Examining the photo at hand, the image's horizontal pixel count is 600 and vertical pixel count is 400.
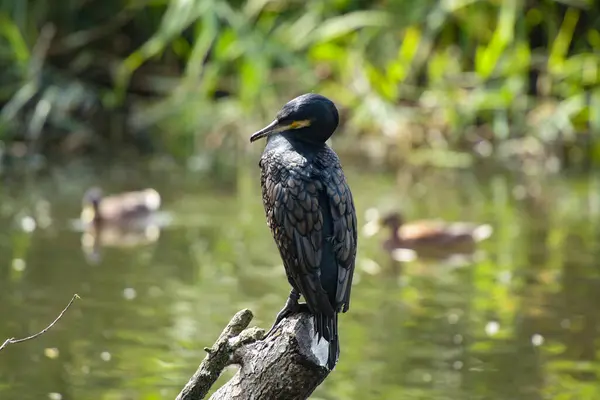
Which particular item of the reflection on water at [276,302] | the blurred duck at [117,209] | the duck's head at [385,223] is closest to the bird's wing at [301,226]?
the reflection on water at [276,302]

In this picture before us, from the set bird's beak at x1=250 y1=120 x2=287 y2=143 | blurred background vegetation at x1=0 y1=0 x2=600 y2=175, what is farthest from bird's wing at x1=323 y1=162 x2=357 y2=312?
blurred background vegetation at x1=0 y1=0 x2=600 y2=175

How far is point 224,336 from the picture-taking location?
431 cm

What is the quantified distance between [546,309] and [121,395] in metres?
2.98

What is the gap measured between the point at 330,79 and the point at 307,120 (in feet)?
35.6

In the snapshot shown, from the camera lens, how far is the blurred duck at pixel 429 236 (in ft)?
31.2

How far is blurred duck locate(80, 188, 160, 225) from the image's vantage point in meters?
10.2

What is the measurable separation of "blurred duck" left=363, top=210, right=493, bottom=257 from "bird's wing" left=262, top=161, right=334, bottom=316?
17.2 ft

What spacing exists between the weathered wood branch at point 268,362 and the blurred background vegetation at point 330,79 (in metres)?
9.47

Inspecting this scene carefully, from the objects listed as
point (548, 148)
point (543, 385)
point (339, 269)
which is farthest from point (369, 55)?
point (339, 269)

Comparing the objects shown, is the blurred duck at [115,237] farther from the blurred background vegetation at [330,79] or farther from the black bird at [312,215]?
the black bird at [312,215]

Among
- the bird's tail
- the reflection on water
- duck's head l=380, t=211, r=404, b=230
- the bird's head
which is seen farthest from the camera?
duck's head l=380, t=211, r=404, b=230

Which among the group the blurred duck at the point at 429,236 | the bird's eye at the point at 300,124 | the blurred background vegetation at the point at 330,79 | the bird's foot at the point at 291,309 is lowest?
the bird's foot at the point at 291,309

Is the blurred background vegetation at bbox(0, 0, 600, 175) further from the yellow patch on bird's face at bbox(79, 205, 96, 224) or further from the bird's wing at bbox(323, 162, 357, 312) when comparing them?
the bird's wing at bbox(323, 162, 357, 312)

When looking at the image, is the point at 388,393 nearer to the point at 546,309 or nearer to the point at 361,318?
the point at 361,318
